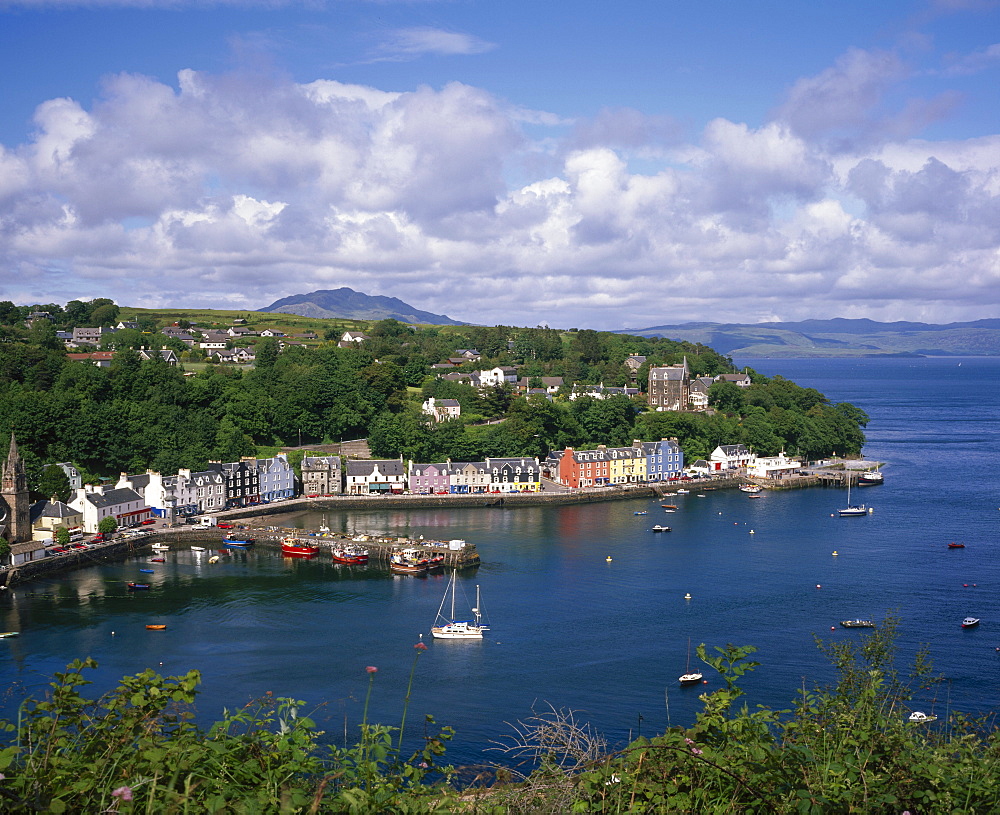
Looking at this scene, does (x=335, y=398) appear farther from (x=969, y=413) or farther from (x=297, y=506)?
(x=969, y=413)

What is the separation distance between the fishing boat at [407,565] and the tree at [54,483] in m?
12.4

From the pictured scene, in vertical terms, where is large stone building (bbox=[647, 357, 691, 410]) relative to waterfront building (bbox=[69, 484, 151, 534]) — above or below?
above

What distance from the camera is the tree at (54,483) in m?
27.8

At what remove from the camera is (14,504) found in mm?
23703

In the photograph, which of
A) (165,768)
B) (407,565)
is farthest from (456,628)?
(165,768)

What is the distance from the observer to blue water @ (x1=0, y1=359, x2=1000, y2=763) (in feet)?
45.1

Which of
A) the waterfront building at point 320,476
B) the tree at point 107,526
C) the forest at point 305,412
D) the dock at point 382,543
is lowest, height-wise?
the dock at point 382,543

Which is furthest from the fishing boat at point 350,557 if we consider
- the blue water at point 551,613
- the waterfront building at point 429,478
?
the waterfront building at point 429,478

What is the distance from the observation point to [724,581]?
843 inches

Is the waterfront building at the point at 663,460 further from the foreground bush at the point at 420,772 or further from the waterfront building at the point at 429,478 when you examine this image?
the foreground bush at the point at 420,772

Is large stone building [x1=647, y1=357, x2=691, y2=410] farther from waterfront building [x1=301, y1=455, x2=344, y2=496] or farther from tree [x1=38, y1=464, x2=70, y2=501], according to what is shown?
tree [x1=38, y1=464, x2=70, y2=501]

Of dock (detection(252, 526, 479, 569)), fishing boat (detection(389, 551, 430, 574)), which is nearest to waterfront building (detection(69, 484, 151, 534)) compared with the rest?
dock (detection(252, 526, 479, 569))

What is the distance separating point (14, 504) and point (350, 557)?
9.42m

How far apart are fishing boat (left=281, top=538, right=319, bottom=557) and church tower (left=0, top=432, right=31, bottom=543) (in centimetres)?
712
